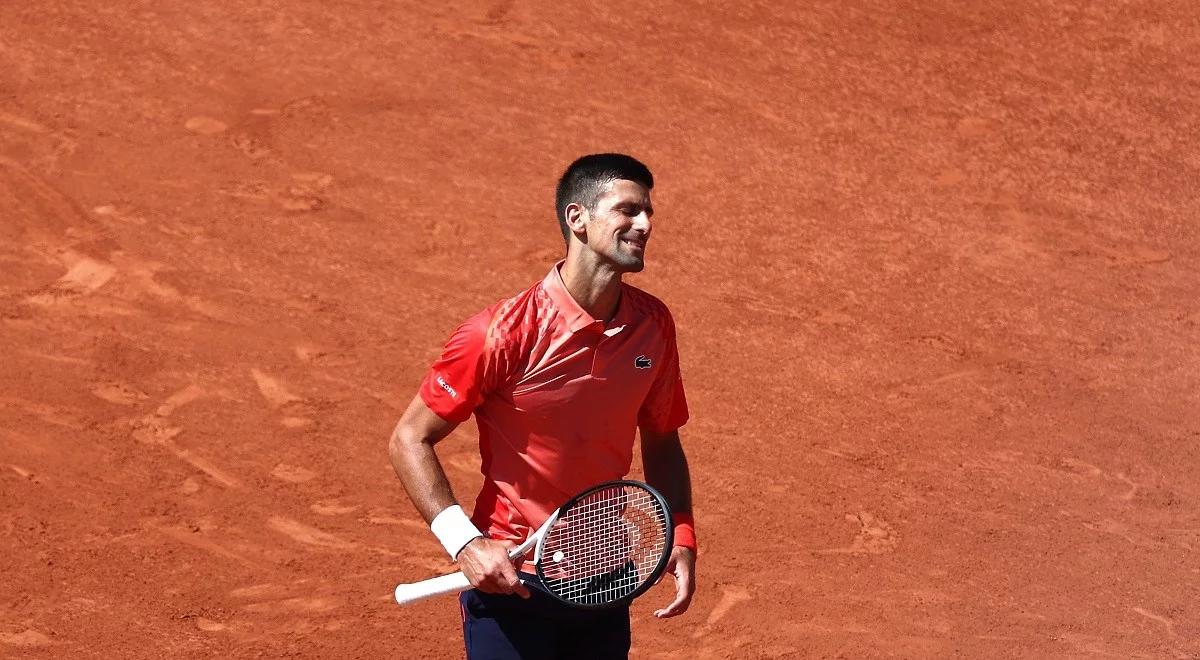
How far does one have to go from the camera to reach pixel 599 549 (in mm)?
4387

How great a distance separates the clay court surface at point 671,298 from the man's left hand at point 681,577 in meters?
2.37

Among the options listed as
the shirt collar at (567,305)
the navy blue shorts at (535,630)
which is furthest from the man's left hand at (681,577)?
the shirt collar at (567,305)

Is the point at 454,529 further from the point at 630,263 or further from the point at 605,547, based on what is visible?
the point at 630,263

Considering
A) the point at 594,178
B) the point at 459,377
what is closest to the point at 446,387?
the point at 459,377

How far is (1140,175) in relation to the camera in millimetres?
10969

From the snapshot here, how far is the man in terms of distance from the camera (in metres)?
4.29

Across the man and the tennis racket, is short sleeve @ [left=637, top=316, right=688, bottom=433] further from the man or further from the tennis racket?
the tennis racket

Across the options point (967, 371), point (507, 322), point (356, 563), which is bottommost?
point (356, 563)

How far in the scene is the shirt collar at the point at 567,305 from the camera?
4.37 m

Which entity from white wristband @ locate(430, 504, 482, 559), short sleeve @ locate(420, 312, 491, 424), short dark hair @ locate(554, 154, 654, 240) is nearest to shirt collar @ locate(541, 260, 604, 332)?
short dark hair @ locate(554, 154, 654, 240)

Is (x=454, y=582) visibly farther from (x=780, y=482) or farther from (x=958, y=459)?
(x=958, y=459)

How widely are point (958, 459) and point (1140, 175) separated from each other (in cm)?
389

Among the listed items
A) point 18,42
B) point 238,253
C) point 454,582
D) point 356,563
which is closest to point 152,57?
point 18,42

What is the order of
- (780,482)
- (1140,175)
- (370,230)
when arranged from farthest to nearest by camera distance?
1. (1140,175)
2. (370,230)
3. (780,482)
